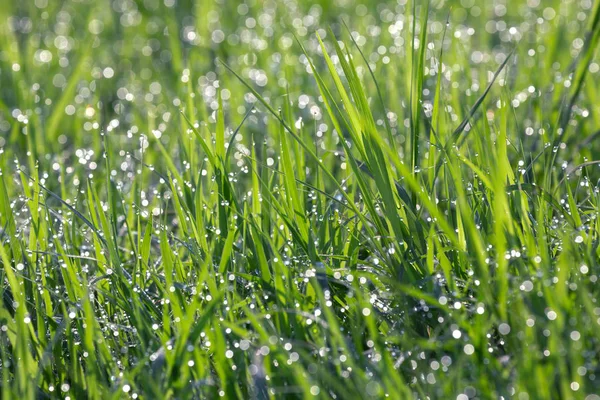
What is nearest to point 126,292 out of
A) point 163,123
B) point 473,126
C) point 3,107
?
point 473,126

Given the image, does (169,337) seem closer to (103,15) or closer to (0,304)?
(0,304)

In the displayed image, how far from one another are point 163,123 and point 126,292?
1.01m

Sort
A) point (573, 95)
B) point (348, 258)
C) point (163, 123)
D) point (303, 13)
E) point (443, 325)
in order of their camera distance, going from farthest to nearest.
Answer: point (303, 13)
point (163, 123)
point (573, 95)
point (348, 258)
point (443, 325)

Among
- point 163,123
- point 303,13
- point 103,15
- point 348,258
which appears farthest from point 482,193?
point 103,15

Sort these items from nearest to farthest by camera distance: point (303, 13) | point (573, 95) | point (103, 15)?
point (573, 95) → point (303, 13) → point (103, 15)

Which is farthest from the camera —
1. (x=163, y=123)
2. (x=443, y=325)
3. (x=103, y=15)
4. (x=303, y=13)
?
(x=103, y=15)

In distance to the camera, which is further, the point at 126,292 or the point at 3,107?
the point at 3,107

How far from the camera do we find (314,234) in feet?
4.58

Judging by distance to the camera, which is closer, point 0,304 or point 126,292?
point 0,304

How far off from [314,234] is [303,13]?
2.23 m

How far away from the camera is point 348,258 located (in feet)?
4.36

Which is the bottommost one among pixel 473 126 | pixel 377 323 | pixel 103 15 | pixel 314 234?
pixel 377 323

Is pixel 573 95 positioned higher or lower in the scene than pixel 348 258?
higher

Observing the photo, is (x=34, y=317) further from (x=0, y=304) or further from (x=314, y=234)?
(x=314, y=234)
